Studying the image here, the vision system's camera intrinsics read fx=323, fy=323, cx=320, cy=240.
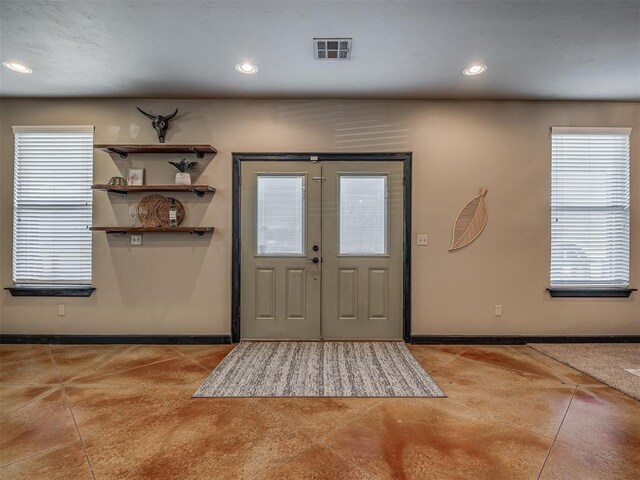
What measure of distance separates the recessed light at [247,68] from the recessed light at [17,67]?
6.46 ft

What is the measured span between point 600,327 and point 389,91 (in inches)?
140

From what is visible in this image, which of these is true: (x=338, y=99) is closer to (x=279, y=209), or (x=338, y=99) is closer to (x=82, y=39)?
(x=279, y=209)

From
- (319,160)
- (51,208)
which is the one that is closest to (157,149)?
(51,208)

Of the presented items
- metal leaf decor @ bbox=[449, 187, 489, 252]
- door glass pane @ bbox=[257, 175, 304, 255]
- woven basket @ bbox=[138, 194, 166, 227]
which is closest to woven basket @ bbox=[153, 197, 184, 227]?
woven basket @ bbox=[138, 194, 166, 227]

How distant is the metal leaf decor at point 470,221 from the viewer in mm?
3650

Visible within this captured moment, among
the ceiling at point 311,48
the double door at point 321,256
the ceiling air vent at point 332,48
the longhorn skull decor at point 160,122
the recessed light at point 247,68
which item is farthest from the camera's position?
the double door at point 321,256

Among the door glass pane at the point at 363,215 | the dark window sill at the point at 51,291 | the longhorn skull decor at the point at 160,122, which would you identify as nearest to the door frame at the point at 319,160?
the door glass pane at the point at 363,215

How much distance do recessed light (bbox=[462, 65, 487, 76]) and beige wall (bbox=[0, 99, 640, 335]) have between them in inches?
24.4

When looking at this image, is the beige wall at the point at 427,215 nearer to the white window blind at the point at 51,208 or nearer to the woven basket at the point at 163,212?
the woven basket at the point at 163,212

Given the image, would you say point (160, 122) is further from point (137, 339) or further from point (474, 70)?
point (474, 70)

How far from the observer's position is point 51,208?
11.9 ft

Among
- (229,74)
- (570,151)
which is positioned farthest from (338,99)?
(570,151)

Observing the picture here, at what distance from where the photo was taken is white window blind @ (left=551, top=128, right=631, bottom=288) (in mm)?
3662

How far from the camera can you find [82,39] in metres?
2.56
